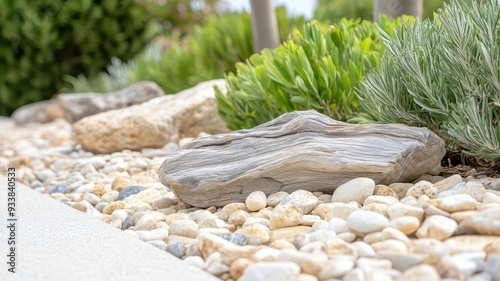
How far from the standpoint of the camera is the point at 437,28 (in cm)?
315

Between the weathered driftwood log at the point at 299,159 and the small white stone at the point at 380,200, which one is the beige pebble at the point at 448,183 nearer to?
the weathered driftwood log at the point at 299,159

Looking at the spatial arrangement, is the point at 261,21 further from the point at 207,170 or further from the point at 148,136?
the point at 207,170

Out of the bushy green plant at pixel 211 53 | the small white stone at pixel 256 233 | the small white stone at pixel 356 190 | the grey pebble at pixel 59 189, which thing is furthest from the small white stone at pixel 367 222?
the bushy green plant at pixel 211 53

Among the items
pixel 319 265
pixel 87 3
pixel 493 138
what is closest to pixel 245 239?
pixel 319 265

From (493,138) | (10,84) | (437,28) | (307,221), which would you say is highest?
(437,28)

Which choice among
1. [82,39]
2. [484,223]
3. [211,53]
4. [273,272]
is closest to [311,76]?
[484,223]

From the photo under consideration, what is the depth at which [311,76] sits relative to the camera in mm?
3818

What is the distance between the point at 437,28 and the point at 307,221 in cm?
123

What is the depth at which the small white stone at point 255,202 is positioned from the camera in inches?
114

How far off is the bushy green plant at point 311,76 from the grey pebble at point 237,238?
156 centimetres

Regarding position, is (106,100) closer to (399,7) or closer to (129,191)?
(399,7)

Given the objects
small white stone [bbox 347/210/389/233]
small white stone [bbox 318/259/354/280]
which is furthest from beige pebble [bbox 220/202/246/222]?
small white stone [bbox 318/259/354/280]

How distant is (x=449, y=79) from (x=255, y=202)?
107 cm

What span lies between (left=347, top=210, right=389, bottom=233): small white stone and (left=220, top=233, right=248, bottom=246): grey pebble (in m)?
0.40
